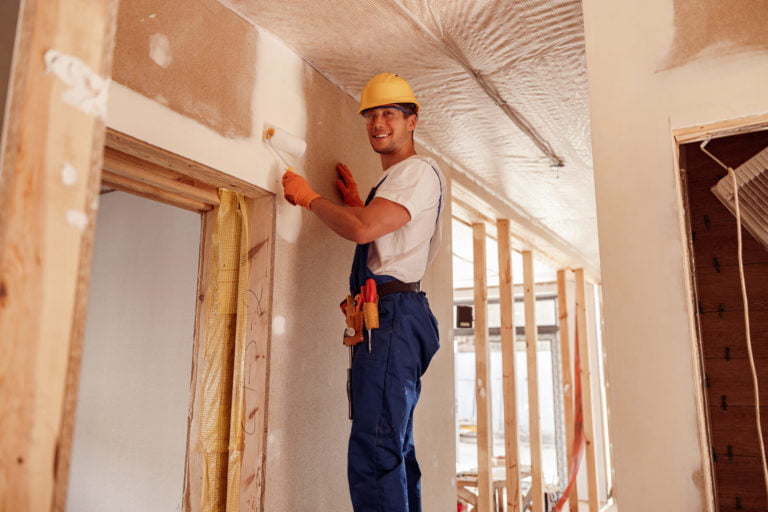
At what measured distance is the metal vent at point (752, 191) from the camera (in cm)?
143

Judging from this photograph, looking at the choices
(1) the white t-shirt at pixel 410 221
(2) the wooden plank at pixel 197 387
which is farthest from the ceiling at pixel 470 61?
(2) the wooden plank at pixel 197 387

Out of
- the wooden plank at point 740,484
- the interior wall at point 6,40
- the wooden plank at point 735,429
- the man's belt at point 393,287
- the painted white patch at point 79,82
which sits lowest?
the wooden plank at point 740,484

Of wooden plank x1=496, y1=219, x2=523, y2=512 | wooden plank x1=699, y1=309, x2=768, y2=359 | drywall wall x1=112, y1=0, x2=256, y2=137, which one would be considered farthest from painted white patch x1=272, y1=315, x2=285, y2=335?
wooden plank x1=496, y1=219, x2=523, y2=512

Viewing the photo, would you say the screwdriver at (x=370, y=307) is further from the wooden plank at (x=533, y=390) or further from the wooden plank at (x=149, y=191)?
the wooden plank at (x=533, y=390)

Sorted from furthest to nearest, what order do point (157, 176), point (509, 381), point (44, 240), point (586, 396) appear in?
1. point (586, 396)
2. point (509, 381)
3. point (157, 176)
4. point (44, 240)

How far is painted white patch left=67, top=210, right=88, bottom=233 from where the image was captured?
2.02 feet

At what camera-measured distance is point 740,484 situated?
1896 mm

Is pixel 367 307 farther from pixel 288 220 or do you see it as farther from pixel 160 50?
pixel 160 50

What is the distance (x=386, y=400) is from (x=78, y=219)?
1.16 metres

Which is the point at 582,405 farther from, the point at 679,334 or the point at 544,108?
the point at 679,334

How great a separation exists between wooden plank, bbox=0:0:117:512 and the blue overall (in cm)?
110

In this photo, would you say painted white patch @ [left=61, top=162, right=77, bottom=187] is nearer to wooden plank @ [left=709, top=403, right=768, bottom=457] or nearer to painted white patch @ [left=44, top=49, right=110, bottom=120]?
painted white patch @ [left=44, top=49, right=110, bottom=120]

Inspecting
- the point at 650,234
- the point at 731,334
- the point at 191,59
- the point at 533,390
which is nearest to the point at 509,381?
the point at 533,390

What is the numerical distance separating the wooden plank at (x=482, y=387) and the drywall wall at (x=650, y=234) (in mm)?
2374
